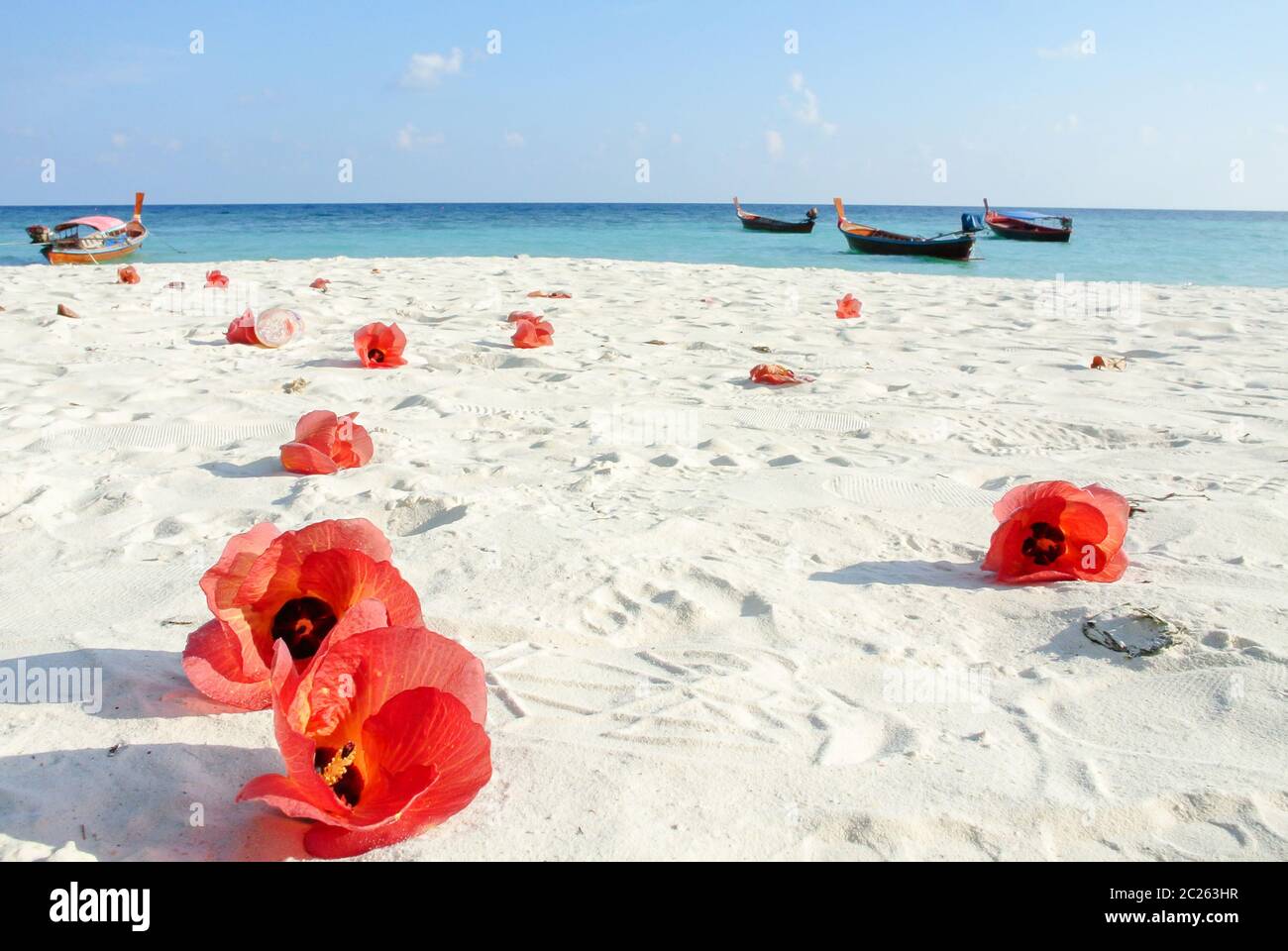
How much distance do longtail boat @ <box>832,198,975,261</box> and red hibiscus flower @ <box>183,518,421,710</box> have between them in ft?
56.8

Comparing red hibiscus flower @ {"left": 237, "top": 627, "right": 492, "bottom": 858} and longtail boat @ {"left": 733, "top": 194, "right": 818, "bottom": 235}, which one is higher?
longtail boat @ {"left": 733, "top": 194, "right": 818, "bottom": 235}

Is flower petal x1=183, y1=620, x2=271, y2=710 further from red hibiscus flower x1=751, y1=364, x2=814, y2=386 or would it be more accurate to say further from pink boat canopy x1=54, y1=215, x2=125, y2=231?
pink boat canopy x1=54, y1=215, x2=125, y2=231

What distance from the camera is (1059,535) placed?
2.27 m

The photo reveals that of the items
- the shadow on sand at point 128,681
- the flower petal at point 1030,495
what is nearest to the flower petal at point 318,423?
the shadow on sand at point 128,681

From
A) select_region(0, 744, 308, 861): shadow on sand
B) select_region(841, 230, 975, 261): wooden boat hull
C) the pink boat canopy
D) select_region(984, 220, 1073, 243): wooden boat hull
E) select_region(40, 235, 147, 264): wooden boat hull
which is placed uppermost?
select_region(984, 220, 1073, 243): wooden boat hull

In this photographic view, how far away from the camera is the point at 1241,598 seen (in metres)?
2.17

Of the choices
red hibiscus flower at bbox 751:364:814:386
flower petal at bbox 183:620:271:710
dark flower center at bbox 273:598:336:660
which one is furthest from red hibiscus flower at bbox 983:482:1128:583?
red hibiscus flower at bbox 751:364:814:386

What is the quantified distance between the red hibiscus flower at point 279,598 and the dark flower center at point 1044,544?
150 cm

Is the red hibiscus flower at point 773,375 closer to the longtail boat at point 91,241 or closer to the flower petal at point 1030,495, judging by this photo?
the flower petal at point 1030,495

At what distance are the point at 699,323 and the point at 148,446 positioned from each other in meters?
4.30

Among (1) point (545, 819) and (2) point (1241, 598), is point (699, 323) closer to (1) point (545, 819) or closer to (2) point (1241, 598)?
(2) point (1241, 598)

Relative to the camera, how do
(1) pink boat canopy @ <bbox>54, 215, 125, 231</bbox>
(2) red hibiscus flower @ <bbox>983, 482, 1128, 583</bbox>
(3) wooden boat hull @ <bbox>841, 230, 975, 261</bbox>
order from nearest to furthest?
(2) red hibiscus flower @ <bbox>983, 482, 1128, 583</bbox>, (1) pink boat canopy @ <bbox>54, 215, 125, 231</bbox>, (3) wooden boat hull @ <bbox>841, 230, 975, 261</bbox>

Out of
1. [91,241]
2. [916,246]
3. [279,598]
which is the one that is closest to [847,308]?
[279,598]

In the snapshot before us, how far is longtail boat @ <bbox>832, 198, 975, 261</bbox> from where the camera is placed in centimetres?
1739
